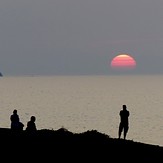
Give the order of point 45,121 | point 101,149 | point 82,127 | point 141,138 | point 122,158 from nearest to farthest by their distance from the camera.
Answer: point 122,158, point 101,149, point 141,138, point 82,127, point 45,121

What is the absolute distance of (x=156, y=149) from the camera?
29438mm

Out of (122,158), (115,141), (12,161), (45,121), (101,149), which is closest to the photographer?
(12,161)

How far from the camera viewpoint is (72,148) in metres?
27.7

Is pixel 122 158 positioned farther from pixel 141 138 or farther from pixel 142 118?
pixel 142 118

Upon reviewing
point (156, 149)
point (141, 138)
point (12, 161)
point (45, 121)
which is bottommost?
point (12, 161)

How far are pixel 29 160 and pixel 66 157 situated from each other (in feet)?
6.34

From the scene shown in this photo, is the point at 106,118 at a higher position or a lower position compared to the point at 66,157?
higher

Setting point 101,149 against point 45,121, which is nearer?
point 101,149

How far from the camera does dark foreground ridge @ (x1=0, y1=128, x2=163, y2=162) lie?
1014 inches

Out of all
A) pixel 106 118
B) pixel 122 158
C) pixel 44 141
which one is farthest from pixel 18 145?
pixel 106 118

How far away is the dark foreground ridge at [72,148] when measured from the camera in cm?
2575

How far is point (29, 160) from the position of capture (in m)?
24.8

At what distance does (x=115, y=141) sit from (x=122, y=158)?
4930 millimetres

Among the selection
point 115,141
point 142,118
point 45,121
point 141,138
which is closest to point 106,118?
point 142,118
